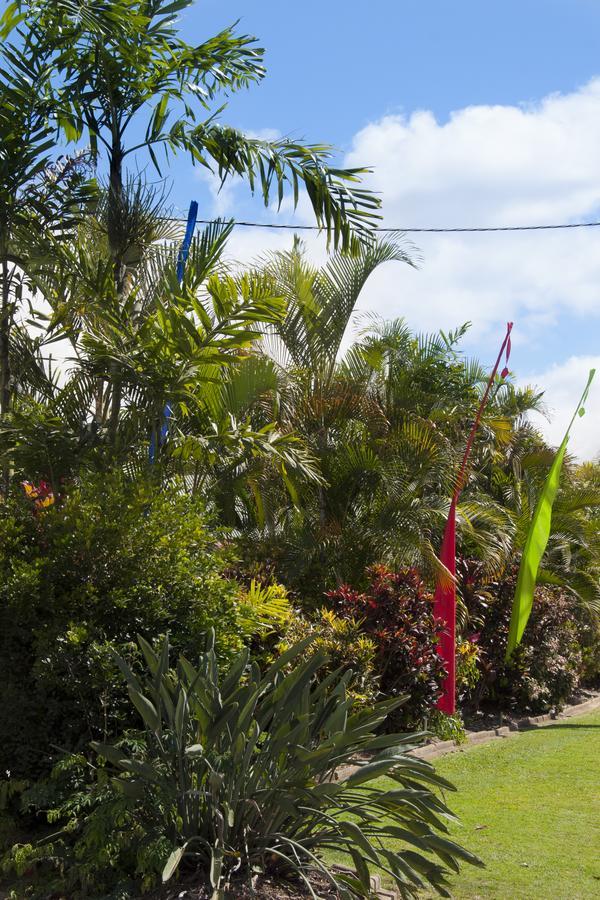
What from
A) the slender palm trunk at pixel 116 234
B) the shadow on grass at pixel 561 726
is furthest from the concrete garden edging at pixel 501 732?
the slender palm trunk at pixel 116 234

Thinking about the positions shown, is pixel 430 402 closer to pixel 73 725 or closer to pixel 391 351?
pixel 391 351

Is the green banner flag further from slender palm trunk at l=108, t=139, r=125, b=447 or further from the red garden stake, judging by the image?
the red garden stake

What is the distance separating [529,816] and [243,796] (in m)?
3.27

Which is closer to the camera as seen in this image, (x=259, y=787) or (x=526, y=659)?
(x=259, y=787)

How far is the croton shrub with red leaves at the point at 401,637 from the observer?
1026 cm

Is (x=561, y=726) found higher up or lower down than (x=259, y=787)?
lower down

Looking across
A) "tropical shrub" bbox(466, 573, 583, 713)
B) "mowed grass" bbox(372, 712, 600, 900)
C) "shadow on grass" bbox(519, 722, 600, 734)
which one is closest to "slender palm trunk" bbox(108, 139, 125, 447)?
"mowed grass" bbox(372, 712, 600, 900)

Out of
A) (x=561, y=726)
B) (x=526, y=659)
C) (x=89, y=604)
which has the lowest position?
(x=561, y=726)

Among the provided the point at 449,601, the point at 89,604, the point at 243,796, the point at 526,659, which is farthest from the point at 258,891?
the point at 526,659

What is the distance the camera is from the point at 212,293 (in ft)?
23.2

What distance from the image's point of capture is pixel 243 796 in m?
4.60

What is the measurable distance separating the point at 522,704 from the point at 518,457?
5.44 meters

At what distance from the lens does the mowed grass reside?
523cm

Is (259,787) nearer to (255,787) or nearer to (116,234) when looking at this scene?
(255,787)
